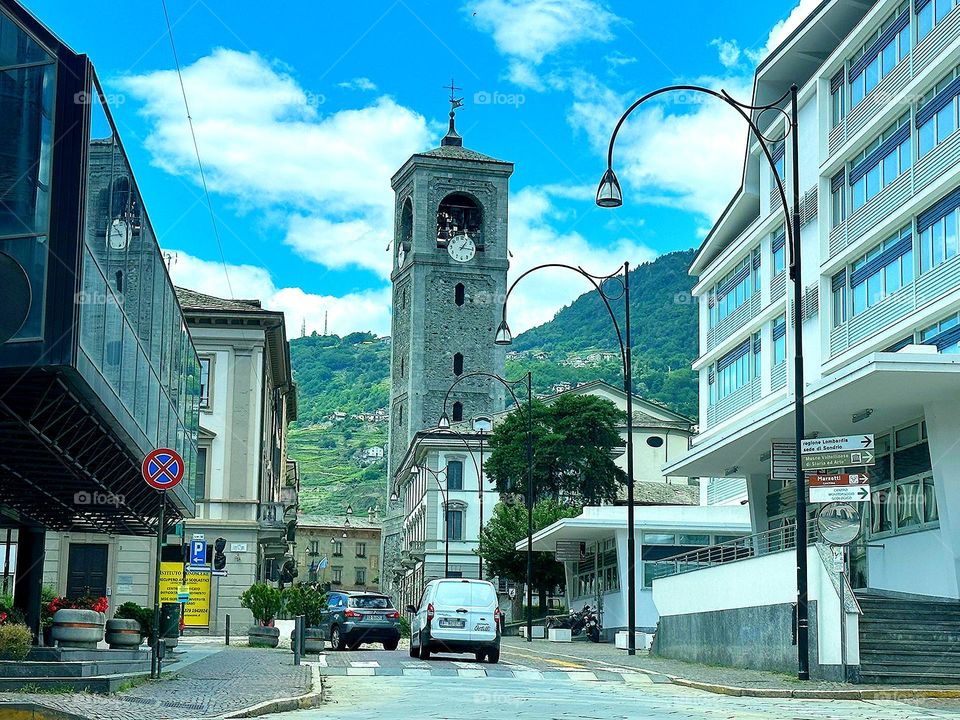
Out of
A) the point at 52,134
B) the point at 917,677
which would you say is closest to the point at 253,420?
the point at 917,677

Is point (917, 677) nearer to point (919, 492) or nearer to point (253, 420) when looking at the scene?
point (919, 492)

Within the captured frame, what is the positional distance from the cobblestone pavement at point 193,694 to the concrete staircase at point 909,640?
8929 millimetres

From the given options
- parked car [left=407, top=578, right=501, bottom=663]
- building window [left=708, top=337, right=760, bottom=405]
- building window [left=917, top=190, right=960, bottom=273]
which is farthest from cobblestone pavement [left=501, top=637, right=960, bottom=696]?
building window [left=708, top=337, right=760, bottom=405]

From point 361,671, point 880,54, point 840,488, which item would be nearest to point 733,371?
point 880,54

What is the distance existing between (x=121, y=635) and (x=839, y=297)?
85.0 feet

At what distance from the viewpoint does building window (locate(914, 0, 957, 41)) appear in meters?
34.1

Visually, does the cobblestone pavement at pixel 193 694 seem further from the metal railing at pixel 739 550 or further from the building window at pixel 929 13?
the building window at pixel 929 13

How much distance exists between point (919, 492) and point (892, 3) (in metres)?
15.4

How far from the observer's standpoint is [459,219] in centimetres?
11906

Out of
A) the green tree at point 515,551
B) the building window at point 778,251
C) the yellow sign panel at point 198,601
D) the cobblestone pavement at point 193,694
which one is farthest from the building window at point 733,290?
the cobblestone pavement at point 193,694

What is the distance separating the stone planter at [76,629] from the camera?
64.2ft

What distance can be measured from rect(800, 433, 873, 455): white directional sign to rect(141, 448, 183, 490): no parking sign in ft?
30.8

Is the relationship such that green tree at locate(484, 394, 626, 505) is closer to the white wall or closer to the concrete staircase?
the white wall

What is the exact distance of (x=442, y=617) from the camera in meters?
29.7
